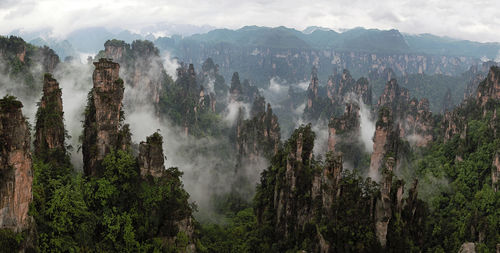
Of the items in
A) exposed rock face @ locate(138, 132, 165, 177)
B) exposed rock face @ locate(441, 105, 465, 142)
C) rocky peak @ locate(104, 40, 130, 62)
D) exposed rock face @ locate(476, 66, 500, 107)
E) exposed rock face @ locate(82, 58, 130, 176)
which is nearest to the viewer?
exposed rock face @ locate(138, 132, 165, 177)

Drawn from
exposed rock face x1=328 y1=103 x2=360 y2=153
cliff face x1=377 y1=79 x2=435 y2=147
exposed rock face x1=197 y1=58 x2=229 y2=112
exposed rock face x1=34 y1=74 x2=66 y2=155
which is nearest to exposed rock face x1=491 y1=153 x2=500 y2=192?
cliff face x1=377 y1=79 x2=435 y2=147

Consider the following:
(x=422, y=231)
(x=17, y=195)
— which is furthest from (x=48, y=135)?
(x=422, y=231)

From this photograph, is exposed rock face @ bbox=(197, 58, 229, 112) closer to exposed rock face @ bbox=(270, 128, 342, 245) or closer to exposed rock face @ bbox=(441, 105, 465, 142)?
exposed rock face @ bbox=(441, 105, 465, 142)

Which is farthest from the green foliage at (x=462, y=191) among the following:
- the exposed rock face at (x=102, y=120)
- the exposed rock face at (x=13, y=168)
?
the exposed rock face at (x=13, y=168)

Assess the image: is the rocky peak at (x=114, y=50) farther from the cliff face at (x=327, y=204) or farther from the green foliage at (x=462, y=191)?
the green foliage at (x=462, y=191)

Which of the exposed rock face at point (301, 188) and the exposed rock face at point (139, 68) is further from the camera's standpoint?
the exposed rock face at point (139, 68)

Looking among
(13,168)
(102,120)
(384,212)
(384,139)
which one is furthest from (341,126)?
(13,168)
